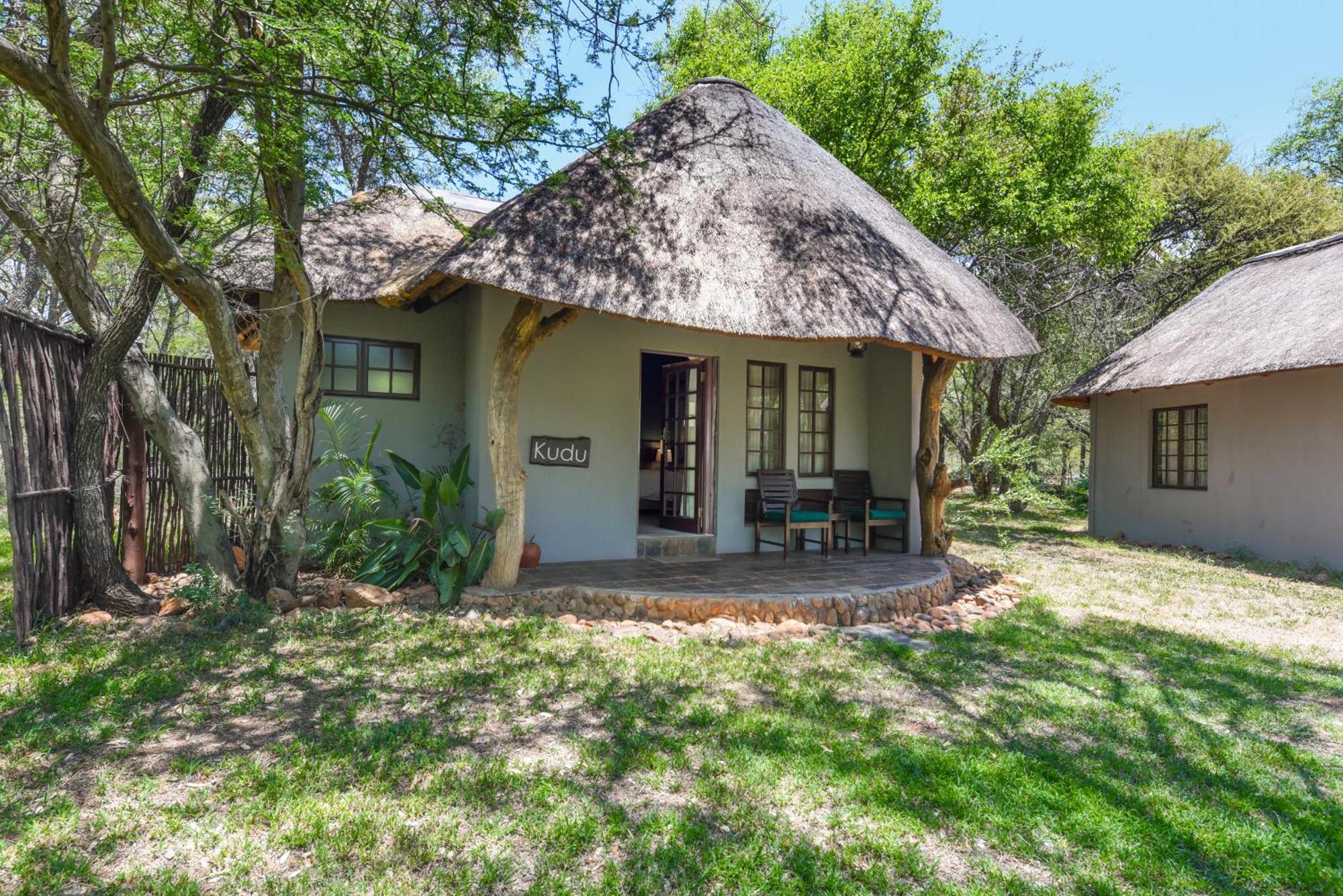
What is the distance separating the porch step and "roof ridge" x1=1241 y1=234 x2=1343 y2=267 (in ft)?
34.0

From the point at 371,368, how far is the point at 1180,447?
11.0 meters

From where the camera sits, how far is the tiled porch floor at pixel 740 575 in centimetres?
575

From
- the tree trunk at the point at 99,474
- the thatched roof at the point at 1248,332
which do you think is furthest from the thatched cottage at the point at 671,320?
the thatched roof at the point at 1248,332

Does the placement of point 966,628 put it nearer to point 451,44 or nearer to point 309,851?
point 309,851

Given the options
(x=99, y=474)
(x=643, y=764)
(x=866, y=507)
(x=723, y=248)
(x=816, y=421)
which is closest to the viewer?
(x=643, y=764)

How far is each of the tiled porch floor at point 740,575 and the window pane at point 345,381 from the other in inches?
95.4

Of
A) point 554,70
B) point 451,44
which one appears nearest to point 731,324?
point 554,70

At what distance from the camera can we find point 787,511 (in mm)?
7234

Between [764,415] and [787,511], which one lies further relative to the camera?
[764,415]

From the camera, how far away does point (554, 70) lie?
5.30 metres

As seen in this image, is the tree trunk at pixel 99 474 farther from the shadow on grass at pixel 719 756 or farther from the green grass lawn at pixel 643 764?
the shadow on grass at pixel 719 756

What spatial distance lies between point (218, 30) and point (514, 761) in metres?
4.88

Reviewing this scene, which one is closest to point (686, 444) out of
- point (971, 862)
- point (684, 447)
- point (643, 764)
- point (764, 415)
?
point (684, 447)

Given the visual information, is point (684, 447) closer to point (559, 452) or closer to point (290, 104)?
point (559, 452)
